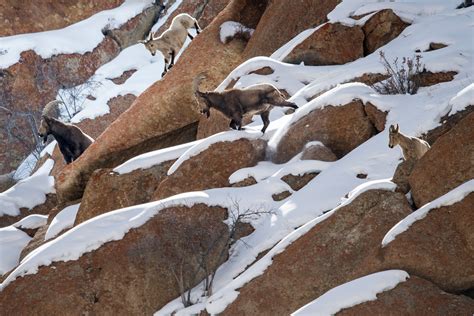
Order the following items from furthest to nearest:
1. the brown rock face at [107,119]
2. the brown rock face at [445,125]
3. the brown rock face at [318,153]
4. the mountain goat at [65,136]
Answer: the brown rock face at [107,119] < the mountain goat at [65,136] < the brown rock face at [318,153] < the brown rock face at [445,125]

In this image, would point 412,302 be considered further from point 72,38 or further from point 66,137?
point 72,38

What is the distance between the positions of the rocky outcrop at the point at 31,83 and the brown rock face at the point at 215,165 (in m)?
24.3

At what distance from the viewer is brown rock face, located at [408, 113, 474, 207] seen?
32.0ft

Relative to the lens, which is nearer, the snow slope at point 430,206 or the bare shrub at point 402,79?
the snow slope at point 430,206

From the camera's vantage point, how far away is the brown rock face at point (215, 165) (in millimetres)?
14195

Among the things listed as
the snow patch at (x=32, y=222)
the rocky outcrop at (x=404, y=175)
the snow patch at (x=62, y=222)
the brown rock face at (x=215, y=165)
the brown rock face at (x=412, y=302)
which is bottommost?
the snow patch at (x=32, y=222)

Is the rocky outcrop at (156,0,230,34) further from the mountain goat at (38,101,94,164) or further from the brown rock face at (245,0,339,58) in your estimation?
the mountain goat at (38,101,94,164)

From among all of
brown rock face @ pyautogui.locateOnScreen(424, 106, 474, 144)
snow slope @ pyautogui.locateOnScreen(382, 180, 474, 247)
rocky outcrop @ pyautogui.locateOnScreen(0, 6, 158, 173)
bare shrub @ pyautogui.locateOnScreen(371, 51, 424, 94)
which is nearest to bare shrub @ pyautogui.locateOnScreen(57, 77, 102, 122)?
rocky outcrop @ pyautogui.locateOnScreen(0, 6, 158, 173)

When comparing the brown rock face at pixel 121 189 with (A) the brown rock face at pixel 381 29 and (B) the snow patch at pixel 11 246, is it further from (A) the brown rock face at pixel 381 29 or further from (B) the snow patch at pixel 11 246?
(A) the brown rock face at pixel 381 29

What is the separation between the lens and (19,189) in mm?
22625

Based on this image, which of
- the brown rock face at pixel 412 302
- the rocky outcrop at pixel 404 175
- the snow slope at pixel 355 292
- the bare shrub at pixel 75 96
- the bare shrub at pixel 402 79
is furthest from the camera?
→ the bare shrub at pixel 75 96

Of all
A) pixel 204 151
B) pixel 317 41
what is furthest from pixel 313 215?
pixel 317 41

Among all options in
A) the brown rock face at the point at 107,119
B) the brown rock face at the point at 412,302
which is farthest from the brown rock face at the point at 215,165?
the brown rock face at the point at 107,119

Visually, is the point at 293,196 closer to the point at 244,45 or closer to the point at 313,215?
the point at 313,215
